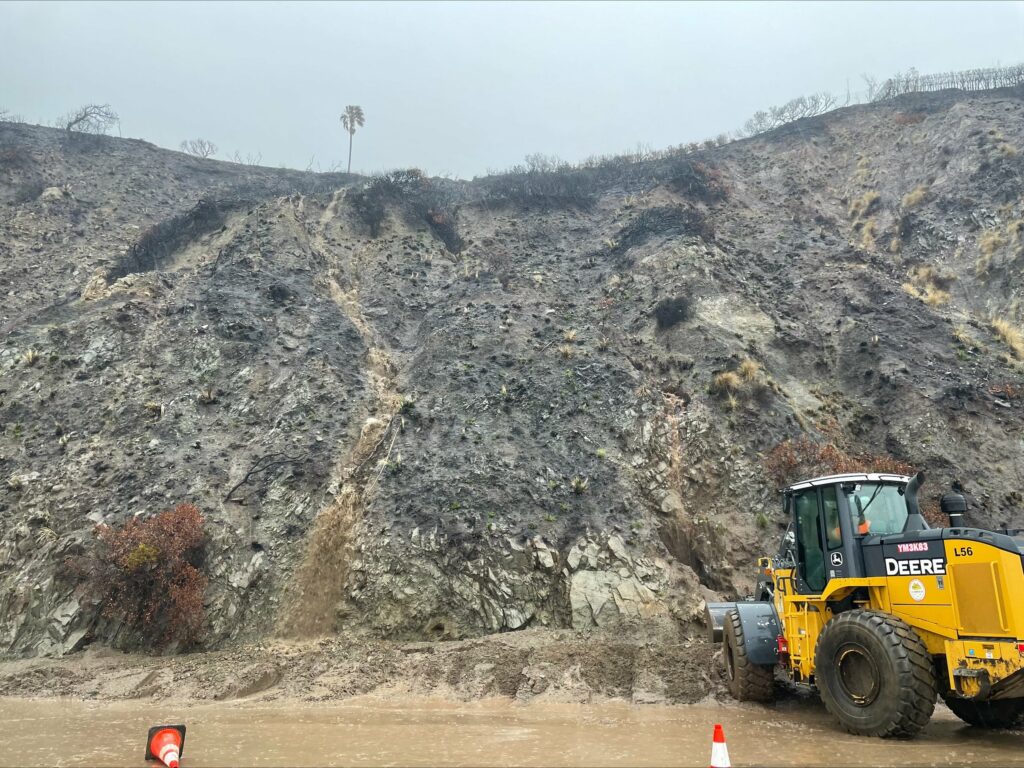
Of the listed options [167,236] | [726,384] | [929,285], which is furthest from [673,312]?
[167,236]

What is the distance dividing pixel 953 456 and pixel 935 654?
9.96 m

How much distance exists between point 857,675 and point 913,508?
7.41 ft

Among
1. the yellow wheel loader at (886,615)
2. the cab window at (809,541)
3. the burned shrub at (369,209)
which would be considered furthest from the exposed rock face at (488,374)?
the cab window at (809,541)

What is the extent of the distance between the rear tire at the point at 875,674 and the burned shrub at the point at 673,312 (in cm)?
1321

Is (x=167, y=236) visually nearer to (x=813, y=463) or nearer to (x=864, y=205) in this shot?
(x=813, y=463)

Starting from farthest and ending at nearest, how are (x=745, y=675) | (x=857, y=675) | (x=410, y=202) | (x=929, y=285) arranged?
(x=410, y=202) < (x=929, y=285) < (x=745, y=675) < (x=857, y=675)

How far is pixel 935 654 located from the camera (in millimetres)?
6668

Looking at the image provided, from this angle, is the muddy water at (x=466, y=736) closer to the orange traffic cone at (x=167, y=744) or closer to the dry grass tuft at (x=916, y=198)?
the orange traffic cone at (x=167, y=744)

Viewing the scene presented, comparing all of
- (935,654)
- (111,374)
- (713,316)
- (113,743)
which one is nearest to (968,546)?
(935,654)

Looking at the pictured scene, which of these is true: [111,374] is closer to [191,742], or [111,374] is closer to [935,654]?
[191,742]

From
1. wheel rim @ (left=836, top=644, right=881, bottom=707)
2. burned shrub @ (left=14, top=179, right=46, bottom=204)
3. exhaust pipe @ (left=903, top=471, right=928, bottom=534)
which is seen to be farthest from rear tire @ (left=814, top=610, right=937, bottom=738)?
burned shrub @ (left=14, top=179, right=46, bottom=204)

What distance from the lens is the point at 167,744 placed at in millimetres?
5820

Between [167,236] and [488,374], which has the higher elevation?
[167,236]

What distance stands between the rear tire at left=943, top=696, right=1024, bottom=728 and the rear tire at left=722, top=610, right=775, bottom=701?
6.76ft
